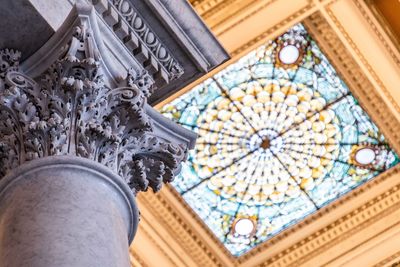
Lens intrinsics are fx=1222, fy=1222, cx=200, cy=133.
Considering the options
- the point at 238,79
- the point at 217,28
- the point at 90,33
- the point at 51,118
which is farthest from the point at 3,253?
the point at 238,79

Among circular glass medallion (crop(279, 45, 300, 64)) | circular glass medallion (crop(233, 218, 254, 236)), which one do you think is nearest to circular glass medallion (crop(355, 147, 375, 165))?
circular glass medallion (crop(279, 45, 300, 64))

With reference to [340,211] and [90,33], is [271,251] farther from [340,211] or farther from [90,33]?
[90,33]

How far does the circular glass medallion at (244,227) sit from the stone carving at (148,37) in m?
8.01

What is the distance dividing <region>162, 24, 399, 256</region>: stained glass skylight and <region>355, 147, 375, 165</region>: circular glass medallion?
1 centimetres

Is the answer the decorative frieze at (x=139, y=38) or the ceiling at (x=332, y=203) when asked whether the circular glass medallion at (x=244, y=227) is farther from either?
the decorative frieze at (x=139, y=38)

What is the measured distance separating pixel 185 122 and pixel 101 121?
27.1ft

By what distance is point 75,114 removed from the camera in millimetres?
4449

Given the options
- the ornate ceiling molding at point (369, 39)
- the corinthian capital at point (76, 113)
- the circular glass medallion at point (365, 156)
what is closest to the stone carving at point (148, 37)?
the corinthian capital at point (76, 113)

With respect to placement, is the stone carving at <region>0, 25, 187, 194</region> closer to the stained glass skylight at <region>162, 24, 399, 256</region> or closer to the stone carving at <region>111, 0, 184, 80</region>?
the stone carving at <region>111, 0, 184, 80</region>

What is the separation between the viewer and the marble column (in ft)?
12.6

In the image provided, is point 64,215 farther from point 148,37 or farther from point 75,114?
point 148,37

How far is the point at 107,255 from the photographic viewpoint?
13.0 feet

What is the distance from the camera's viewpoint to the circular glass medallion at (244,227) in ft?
42.8

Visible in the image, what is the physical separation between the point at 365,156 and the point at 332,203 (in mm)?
618
